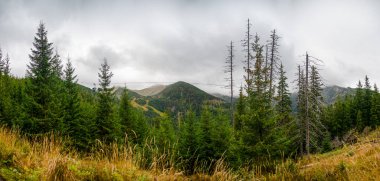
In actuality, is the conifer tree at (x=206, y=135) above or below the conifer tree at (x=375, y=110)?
below

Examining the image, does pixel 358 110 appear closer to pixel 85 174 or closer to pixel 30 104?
pixel 30 104

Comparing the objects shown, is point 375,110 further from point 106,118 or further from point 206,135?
point 106,118

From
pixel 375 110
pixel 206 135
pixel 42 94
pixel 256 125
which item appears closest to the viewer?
pixel 256 125

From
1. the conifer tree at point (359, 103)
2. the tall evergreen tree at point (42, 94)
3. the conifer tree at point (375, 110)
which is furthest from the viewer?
the conifer tree at point (359, 103)

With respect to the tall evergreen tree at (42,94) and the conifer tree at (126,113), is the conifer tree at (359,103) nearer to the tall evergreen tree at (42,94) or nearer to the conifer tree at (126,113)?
the conifer tree at (126,113)

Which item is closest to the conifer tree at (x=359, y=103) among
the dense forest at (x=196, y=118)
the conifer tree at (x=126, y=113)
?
the dense forest at (x=196, y=118)

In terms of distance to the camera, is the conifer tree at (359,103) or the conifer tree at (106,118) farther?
the conifer tree at (359,103)

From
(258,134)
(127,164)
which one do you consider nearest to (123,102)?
(258,134)

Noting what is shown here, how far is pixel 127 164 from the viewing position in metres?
4.74

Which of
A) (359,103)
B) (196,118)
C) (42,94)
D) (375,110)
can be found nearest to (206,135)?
(196,118)

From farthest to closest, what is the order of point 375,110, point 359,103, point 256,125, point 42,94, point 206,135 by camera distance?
point 359,103 → point 375,110 → point 42,94 → point 206,135 → point 256,125

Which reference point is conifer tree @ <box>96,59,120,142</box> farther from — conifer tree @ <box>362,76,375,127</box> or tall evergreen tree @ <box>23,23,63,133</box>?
conifer tree @ <box>362,76,375,127</box>

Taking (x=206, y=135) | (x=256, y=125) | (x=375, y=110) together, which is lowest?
(x=206, y=135)

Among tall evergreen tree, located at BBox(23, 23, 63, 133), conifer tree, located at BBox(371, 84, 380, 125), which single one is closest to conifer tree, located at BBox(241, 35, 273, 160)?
tall evergreen tree, located at BBox(23, 23, 63, 133)
